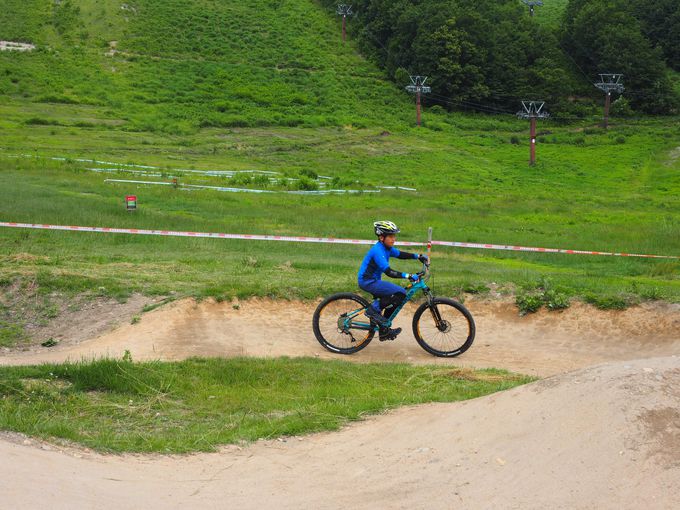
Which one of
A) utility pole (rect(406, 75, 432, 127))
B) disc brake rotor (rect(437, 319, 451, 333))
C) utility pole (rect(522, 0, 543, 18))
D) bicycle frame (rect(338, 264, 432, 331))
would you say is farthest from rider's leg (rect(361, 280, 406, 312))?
utility pole (rect(522, 0, 543, 18))

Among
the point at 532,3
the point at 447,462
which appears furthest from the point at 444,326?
the point at 532,3

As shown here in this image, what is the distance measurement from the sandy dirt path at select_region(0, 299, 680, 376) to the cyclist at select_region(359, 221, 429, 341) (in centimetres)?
70

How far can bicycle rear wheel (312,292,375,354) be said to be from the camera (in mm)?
12898

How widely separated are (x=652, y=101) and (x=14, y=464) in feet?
319

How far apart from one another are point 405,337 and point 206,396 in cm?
473

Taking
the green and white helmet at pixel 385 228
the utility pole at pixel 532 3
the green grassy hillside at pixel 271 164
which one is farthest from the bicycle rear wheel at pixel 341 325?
the utility pole at pixel 532 3

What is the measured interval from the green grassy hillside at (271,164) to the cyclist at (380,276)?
9.06ft

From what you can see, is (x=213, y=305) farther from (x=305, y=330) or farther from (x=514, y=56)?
(x=514, y=56)

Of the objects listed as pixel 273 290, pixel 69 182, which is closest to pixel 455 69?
pixel 69 182

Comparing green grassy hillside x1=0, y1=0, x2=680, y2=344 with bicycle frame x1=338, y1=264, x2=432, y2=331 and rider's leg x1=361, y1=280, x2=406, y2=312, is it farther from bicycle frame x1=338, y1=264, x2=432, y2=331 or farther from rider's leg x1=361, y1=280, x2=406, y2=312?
rider's leg x1=361, y1=280, x2=406, y2=312

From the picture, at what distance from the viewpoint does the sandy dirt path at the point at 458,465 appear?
6.35 metres

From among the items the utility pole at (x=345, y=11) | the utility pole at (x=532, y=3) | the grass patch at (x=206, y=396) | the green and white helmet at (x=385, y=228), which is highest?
the utility pole at (x=532, y=3)

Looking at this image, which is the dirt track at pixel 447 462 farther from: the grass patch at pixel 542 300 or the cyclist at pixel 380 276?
the grass patch at pixel 542 300

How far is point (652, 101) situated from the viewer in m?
93.8
